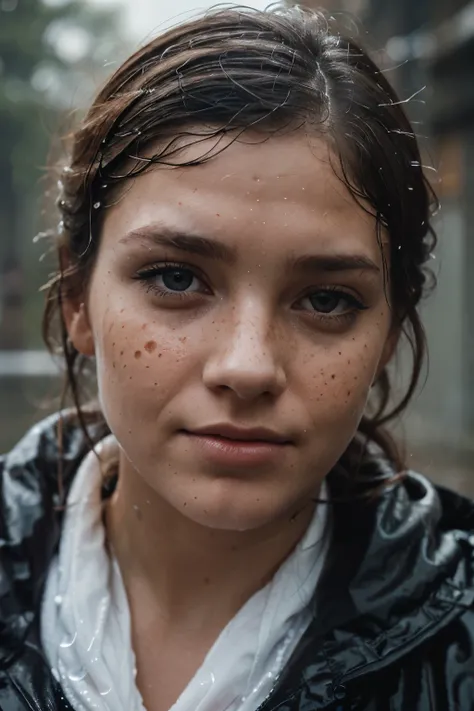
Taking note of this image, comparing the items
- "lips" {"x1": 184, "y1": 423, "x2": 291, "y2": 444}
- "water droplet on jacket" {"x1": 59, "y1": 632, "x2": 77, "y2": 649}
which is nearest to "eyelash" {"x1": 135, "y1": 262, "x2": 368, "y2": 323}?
"lips" {"x1": 184, "y1": 423, "x2": 291, "y2": 444}

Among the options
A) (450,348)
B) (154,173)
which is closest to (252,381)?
(154,173)

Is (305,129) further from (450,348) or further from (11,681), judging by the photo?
(450,348)

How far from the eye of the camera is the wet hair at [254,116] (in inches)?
71.2

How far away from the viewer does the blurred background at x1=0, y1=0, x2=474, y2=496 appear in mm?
8164

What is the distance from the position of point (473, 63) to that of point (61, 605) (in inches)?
317

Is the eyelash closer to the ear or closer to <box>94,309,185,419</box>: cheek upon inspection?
<box>94,309,185,419</box>: cheek

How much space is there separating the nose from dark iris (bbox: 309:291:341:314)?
0.14 metres

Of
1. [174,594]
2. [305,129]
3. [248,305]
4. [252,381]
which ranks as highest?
[305,129]

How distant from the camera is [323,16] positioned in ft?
7.30

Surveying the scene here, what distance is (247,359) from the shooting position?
5.49ft

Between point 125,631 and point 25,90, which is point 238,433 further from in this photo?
point 25,90

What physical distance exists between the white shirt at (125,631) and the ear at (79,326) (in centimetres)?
38

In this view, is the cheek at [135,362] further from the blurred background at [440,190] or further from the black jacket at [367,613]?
the blurred background at [440,190]

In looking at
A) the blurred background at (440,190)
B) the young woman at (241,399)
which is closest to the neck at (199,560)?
the young woman at (241,399)
